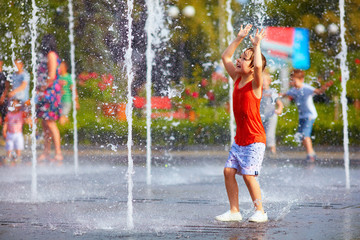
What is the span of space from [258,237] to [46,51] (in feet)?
20.4

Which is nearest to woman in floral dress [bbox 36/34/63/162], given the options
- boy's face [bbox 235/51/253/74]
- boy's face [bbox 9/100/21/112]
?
boy's face [bbox 9/100/21/112]

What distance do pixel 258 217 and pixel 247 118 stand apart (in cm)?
68

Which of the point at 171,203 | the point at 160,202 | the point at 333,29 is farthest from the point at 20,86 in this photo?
A: the point at 333,29

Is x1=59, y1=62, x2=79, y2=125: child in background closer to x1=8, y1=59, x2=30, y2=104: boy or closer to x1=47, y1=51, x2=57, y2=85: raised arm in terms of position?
x1=47, y1=51, x2=57, y2=85: raised arm

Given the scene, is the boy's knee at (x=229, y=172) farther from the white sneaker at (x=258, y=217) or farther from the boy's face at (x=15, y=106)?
the boy's face at (x=15, y=106)

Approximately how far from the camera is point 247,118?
5090 millimetres

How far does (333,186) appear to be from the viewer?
7.81 meters

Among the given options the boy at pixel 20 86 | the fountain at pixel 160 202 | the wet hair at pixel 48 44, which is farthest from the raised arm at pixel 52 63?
the fountain at pixel 160 202

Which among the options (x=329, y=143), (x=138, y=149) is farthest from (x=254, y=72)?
(x=329, y=143)

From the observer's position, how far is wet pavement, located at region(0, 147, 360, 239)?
→ 4629 millimetres

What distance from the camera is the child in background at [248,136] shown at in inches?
200

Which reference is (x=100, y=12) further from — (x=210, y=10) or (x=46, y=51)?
(x=46, y=51)

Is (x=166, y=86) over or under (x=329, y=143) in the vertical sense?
over

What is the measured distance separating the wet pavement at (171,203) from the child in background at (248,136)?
6.4 inches
